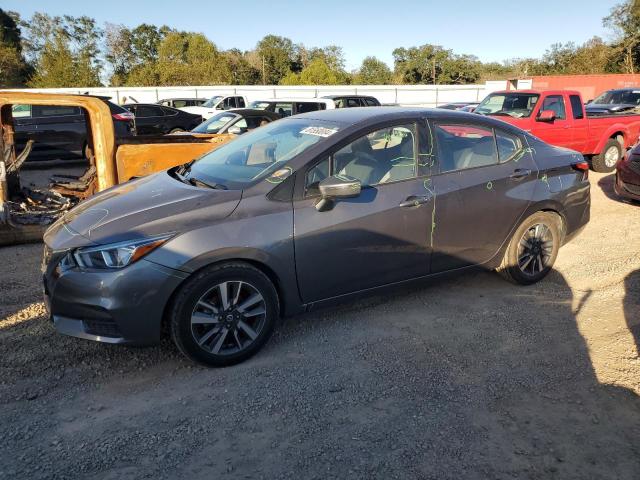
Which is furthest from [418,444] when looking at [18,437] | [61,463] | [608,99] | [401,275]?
[608,99]

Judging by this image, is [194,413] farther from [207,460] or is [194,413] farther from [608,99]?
[608,99]

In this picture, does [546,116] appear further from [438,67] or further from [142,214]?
[438,67]

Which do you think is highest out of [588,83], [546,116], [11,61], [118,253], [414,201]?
[11,61]

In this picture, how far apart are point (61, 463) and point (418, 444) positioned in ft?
5.94

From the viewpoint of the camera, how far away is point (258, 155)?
13.2 feet

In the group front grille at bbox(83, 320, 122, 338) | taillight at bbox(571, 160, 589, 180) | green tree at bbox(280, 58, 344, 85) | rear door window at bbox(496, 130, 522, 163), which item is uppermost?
green tree at bbox(280, 58, 344, 85)

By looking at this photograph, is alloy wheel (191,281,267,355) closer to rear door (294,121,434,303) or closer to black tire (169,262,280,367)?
black tire (169,262,280,367)

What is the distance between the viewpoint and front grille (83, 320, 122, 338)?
3.07 meters

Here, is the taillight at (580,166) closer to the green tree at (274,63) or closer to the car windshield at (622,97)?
the car windshield at (622,97)

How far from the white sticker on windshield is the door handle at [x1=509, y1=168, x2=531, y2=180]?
1699mm

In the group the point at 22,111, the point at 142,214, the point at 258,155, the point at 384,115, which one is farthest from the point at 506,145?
the point at 22,111

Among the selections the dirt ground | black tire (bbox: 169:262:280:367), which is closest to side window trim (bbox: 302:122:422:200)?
black tire (bbox: 169:262:280:367)

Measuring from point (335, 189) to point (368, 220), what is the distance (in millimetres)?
420

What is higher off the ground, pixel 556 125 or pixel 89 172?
pixel 556 125
